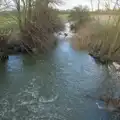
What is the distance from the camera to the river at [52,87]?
425 inches

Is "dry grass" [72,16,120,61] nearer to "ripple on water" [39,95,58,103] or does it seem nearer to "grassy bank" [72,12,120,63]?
"grassy bank" [72,12,120,63]

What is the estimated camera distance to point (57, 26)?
111 ft

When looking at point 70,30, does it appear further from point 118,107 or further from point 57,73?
point 118,107

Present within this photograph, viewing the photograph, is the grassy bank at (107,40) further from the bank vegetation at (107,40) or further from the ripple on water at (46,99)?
the ripple on water at (46,99)

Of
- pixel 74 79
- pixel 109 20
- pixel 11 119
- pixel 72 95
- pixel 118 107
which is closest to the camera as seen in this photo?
pixel 11 119

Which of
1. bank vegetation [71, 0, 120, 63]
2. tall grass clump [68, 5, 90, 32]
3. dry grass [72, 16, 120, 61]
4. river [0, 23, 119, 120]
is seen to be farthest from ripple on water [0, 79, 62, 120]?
tall grass clump [68, 5, 90, 32]

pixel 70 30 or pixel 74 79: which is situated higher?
pixel 74 79

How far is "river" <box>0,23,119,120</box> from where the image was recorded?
1079cm

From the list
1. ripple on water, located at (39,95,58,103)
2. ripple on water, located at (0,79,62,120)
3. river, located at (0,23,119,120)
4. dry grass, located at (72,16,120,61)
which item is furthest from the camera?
dry grass, located at (72,16,120,61)

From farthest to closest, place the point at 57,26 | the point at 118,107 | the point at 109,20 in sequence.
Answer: the point at 57,26, the point at 109,20, the point at 118,107

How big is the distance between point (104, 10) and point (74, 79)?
30.0ft

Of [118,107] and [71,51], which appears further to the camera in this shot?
[71,51]

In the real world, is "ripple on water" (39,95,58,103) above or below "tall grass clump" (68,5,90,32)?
above

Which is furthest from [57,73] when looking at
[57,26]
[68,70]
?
[57,26]
